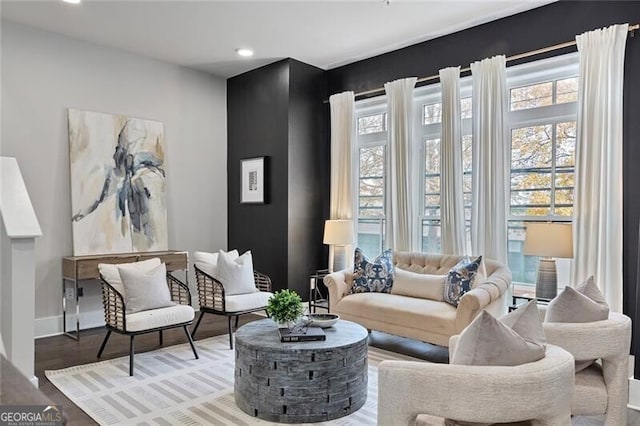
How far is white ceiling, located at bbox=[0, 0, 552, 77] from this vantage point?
13.1ft

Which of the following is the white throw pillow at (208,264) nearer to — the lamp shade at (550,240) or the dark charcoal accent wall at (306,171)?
the dark charcoal accent wall at (306,171)

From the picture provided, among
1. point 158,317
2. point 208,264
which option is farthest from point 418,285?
point 158,317

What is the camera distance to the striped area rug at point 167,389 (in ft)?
8.92

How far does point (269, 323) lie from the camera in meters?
3.26

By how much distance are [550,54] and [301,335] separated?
3.21m

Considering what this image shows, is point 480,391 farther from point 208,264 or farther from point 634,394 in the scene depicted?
point 208,264

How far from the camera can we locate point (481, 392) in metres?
1.56

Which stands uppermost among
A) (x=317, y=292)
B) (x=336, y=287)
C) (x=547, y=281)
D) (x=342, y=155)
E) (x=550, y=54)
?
(x=550, y=54)

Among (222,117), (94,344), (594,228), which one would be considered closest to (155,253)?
(94,344)

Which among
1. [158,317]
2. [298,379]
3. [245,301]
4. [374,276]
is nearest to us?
[298,379]

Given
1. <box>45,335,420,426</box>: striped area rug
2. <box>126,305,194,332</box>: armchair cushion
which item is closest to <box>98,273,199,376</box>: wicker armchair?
<box>126,305,194,332</box>: armchair cushion

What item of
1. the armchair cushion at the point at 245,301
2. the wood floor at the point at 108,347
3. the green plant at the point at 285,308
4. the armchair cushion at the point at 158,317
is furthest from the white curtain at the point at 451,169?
the armchair cushion at the point at 158,317

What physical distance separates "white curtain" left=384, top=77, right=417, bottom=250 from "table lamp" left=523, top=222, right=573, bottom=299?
4.99 feet

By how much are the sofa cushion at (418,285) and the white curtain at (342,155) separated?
105 centimetres
